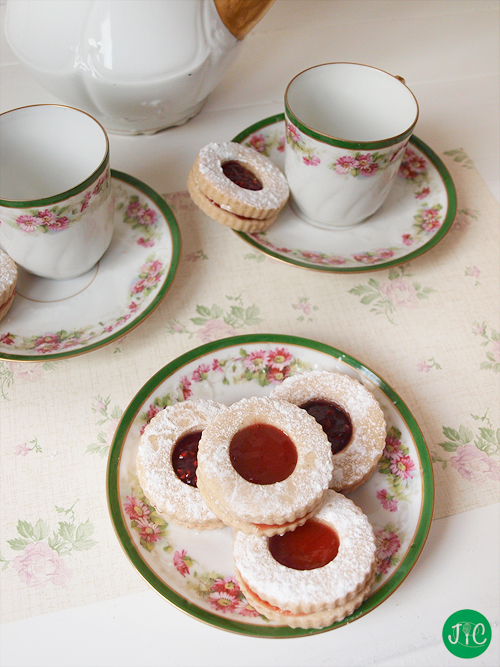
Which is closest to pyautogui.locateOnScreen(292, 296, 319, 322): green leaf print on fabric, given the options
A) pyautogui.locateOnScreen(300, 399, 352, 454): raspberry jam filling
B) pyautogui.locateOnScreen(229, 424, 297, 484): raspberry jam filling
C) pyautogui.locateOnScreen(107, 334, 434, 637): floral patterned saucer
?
pyautogui.locateOnScreen(107, 334, 434, 637): floral patterned saucer

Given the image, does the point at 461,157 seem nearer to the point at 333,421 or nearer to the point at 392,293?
the point at 392,293

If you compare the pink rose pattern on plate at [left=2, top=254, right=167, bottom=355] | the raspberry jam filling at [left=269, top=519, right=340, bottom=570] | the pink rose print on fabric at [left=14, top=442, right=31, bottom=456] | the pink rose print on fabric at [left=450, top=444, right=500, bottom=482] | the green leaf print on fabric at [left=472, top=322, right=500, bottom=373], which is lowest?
the pink rose print on fabric at [left=450, top=444, right=500, bottom=482]

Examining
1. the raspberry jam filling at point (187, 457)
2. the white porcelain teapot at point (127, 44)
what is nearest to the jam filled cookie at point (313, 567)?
the raspberry jam filling at point (187, 457)

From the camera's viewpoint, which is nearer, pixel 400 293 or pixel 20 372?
pixel 20 372

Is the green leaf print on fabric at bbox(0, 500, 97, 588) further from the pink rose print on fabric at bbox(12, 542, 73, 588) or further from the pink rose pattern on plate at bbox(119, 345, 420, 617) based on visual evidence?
the pink rose pattern on plate at bbox(119, 345, 420, 617)

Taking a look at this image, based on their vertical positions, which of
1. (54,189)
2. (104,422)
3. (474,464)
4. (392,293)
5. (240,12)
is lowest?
(474,464)

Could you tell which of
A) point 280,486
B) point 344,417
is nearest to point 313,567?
point 280,486
